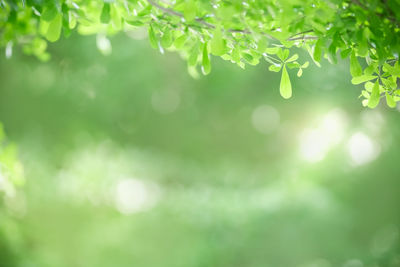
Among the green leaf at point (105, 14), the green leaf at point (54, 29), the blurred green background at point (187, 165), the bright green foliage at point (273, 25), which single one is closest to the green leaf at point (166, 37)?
the bright green foliage at point (273, 25)

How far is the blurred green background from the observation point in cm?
352

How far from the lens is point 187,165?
15.0 ft

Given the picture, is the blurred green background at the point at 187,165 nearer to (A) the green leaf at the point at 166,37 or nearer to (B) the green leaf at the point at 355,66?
(B) the green leaf at the point at 355,66

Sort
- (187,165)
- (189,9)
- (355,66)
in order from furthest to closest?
(187,165) < (355,66) < (189,9)

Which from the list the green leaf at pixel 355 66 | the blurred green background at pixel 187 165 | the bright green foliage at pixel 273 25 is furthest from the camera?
the blurred green background at pixel 187 165

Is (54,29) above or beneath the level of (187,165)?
above

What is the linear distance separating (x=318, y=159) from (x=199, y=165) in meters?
1.55

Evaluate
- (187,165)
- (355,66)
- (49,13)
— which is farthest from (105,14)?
(187,165)

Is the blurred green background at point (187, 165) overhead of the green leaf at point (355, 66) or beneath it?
beneath

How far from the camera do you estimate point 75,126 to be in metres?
4.47

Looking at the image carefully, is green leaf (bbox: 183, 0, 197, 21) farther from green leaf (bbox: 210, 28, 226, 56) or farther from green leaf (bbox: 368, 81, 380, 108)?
green leaf (bbox: 368, 81, 380, 108)

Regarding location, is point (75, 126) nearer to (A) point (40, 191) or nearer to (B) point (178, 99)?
(A) point (40, 191)

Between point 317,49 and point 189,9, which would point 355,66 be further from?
point 189,9

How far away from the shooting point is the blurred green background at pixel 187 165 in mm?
3521
